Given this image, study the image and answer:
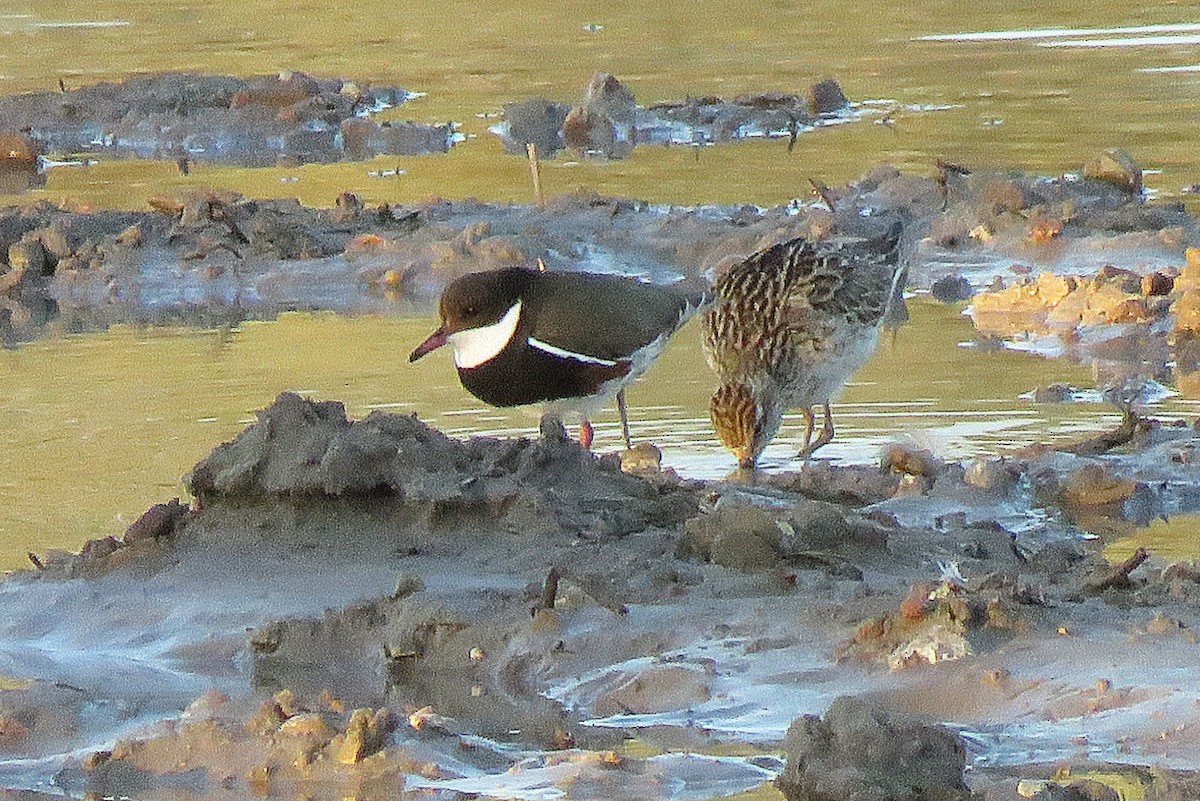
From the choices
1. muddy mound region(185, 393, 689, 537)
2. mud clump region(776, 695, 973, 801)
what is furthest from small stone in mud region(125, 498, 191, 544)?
mud clump region(776, 695, 973, 801)

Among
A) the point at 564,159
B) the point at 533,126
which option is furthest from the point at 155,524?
the point at 533,126

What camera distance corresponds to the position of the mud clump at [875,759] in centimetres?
476

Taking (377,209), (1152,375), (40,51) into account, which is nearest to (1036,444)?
(1152,375)

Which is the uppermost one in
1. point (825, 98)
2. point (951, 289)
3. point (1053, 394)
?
point (1053, 394)

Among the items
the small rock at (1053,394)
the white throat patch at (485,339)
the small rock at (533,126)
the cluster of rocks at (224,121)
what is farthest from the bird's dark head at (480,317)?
the cluster of rocks at (224,121)

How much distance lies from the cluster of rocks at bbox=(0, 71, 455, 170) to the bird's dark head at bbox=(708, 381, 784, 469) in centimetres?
853

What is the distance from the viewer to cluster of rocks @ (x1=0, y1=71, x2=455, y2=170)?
16.7m

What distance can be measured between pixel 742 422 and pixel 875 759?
323 centimetres

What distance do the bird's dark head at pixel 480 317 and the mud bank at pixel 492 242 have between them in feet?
10.5

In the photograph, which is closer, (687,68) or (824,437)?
(824,437)

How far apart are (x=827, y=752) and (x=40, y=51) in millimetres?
17611

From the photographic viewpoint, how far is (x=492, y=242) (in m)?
11.9

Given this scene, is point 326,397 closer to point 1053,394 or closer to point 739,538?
point 1053,394

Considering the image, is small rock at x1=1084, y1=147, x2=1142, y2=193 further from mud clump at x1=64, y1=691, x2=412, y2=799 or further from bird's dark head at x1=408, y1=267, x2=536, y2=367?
mud clump at x1=64, y1=691, x2=412, y2=799
